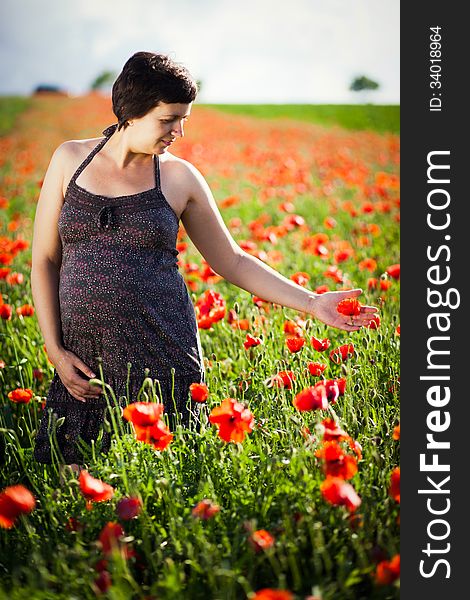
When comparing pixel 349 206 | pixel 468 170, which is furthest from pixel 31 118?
pixel 468 170

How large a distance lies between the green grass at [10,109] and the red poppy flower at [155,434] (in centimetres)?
1435

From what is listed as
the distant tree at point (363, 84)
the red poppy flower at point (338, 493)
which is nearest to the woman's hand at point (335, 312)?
the red poppy flower at point (338, 493)

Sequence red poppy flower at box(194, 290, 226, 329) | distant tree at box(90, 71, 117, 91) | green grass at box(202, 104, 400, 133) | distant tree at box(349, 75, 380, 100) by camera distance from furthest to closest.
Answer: distant tree at box(90, 71, 117, 91), green grass at box(202, 104, 400, 133), distant tree at box(349, 75, 380, 100), red poppy flower at box(194, 290, 226, 329)

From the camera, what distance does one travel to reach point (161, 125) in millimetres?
2072

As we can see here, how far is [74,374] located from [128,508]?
67 cm

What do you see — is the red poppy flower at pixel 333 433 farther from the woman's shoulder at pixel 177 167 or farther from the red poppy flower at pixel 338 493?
the woman's shoulder at pixel 177 167

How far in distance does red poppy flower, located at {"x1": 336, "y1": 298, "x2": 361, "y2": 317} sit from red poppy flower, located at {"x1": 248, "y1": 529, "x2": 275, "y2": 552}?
2.56ft

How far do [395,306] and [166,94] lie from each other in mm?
1787

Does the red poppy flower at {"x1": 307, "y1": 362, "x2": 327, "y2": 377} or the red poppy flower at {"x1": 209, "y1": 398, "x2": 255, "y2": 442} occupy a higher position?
the red poppy flower at {"x1": 307, "y1": 362, "x2": 327, "y2": 377}

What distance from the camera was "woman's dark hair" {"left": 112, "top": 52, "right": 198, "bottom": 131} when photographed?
80.5 inches

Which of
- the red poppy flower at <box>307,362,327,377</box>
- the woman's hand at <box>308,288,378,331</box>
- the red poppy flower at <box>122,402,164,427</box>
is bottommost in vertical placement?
the red poppy flower at <box>122,402,164,427</box>

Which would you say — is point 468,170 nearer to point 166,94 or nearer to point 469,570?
point 166,94

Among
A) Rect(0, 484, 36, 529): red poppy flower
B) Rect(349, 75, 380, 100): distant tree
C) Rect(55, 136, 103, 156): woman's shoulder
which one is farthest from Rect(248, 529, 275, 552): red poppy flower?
Rect(349, 75, 380, 100): distant tree

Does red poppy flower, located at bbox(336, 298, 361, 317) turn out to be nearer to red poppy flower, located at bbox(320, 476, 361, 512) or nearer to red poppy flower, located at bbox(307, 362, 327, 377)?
red poppy flower, located at bbox(307, 362, 327, 377)
